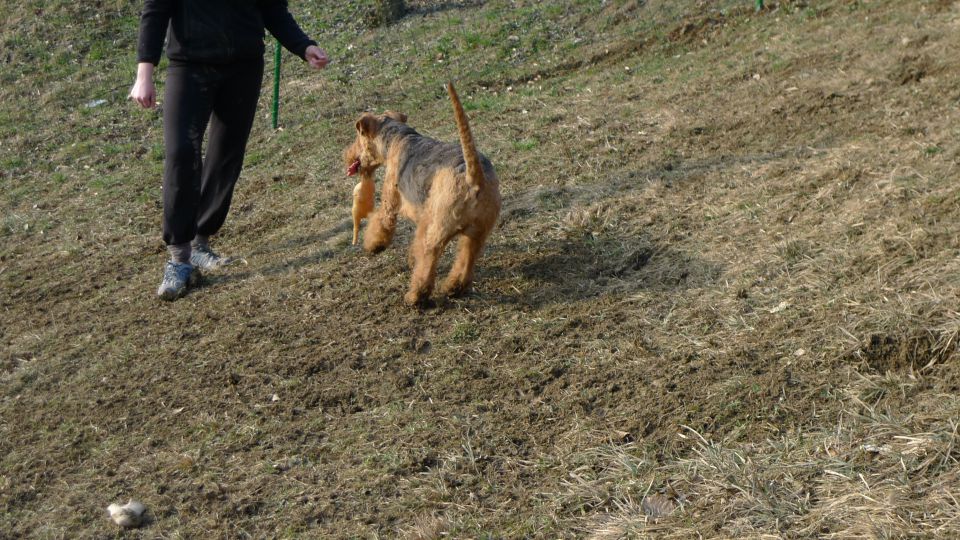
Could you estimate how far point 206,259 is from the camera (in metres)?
5.52

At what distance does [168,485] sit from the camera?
11.7 feet

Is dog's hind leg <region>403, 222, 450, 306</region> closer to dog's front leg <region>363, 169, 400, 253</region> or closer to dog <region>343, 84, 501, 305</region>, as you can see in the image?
dog <region>343, 84, 501, 305</region>

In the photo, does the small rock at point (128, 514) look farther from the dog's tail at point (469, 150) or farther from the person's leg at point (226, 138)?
the person's leg at point (226, 138)

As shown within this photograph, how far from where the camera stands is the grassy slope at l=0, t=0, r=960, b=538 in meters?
3.22

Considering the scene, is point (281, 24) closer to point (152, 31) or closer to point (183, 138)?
point (152, 31)

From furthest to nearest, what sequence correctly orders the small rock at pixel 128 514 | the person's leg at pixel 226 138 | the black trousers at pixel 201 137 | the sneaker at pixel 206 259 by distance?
the sneaker at pixel 206 259 → the person's leg at pixel 226 138 → the black trousers at pixel 201 137 → the small rock at pixel 128 514

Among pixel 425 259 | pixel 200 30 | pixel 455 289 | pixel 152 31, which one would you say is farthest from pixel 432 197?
pixel 152 31

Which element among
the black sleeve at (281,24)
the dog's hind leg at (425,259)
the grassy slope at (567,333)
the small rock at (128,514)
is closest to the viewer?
the grassy slope at (567,333)

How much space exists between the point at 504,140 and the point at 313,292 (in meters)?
2.58

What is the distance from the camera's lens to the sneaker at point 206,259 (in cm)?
550

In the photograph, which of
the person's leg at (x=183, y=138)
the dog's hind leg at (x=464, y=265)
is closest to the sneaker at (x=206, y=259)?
the person's leg at (x=183, y=138)

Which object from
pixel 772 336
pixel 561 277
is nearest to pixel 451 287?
pixel 561 277

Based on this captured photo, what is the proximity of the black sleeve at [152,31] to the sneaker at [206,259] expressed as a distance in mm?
1271

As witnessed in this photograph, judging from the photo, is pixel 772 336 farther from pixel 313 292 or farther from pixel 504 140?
pixel 504 140
